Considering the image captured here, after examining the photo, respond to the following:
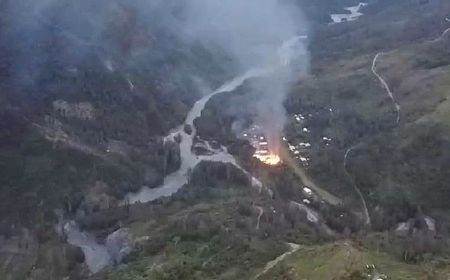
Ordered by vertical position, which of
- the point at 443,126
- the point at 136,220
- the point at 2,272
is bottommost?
the point at 2,272

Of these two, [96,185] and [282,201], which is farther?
[96,185]

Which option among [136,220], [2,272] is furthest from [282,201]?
[2,272]

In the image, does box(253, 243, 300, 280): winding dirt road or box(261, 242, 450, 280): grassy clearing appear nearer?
box(261, 242, 450, 280): grassy clearing

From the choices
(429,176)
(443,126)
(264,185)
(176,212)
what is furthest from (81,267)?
(443,126)

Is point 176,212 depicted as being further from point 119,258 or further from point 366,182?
point 366,182

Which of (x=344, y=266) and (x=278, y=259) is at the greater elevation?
(x=278, y=259)

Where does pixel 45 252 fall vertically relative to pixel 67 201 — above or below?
below

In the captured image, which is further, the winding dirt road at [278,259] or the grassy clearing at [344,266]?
the winding dirt road at [278,259]

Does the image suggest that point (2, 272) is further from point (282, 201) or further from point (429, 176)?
point (429, 176)

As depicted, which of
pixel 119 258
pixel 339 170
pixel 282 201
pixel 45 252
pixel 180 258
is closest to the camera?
pixel 180 258

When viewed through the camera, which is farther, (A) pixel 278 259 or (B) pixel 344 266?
(A) pixel 278 259

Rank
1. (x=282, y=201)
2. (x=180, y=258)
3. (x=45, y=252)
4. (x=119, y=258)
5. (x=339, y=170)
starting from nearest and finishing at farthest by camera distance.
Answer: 1. (x=180, y=258)
2. (x=119, y=258)
3. (x=45, y=252)
4. (x=282, y=201)
5. (x=339, y=170)
